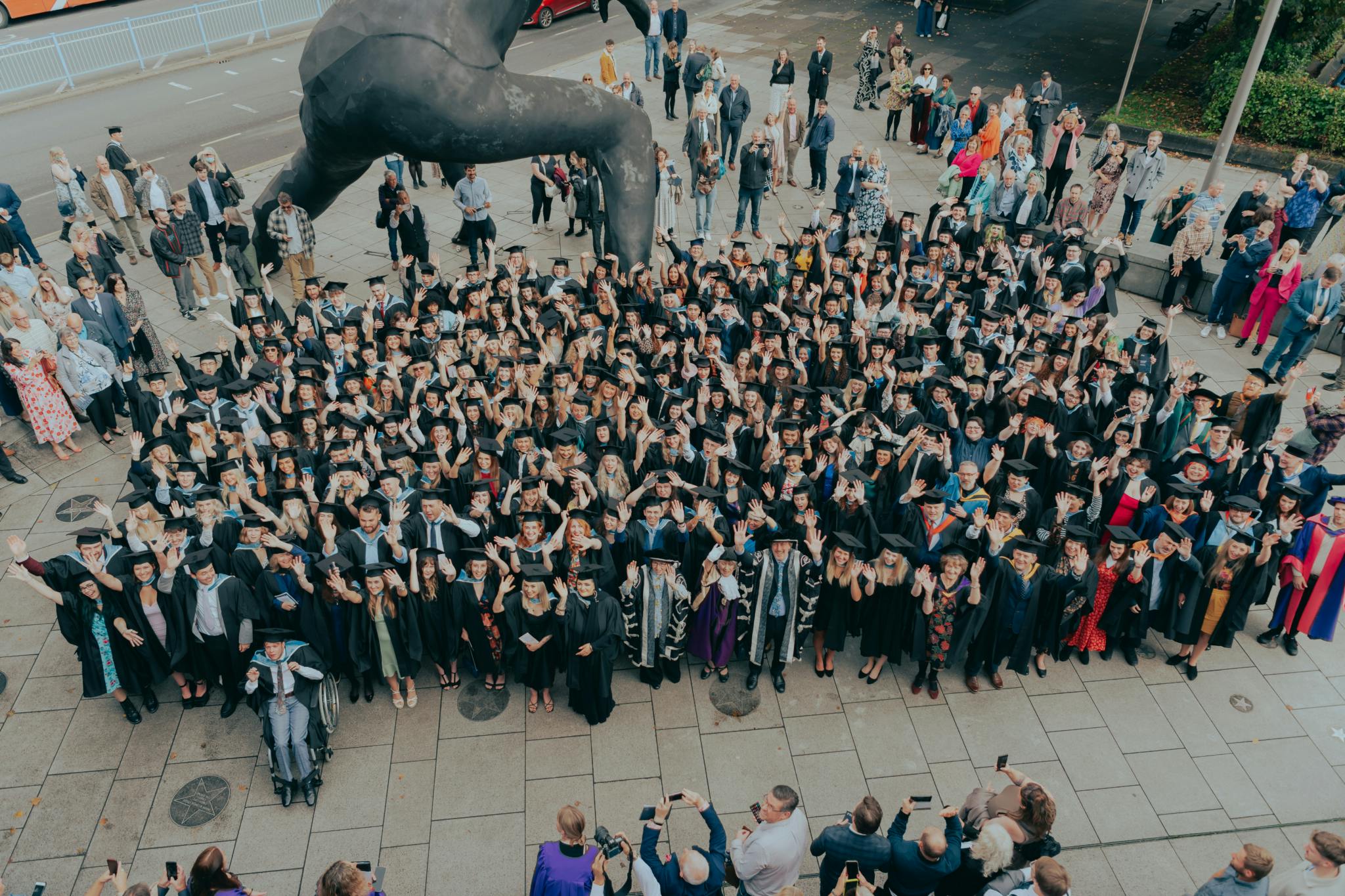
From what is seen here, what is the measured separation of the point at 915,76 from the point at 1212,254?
24.9ft

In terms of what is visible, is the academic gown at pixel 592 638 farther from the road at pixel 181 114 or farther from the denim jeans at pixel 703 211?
the road at pixel 181 114

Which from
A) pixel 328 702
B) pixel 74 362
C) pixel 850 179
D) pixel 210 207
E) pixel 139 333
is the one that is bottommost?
pixel 328 702

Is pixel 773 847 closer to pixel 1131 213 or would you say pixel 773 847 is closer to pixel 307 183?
pixel 307 183

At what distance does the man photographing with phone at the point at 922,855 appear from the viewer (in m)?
4.96

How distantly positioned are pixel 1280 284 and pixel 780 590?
28.0 feet

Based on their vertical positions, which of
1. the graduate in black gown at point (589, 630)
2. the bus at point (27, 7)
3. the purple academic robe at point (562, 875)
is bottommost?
the graduate in black gown at point (589, 630)

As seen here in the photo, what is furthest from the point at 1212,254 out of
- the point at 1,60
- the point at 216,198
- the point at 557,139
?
the point at 1,60

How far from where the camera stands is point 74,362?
976cm

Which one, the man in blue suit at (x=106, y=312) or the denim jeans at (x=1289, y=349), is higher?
the man in blue suit at (x=106, y=312)

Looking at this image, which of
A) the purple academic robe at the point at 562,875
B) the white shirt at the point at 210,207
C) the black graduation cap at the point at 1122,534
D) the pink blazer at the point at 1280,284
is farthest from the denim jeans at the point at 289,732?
the pink blazer at the point at 1280,284

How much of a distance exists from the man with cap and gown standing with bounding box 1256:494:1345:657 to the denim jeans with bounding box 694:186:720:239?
9.20 metres

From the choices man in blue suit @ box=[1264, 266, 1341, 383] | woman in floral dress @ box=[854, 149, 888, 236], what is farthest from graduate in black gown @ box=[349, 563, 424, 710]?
man in blue suit @ box=[1264, 266, 1341, 383]

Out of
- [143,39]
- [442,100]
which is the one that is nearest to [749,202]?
[442,100]

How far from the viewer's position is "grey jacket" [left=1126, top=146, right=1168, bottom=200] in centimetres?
1320
